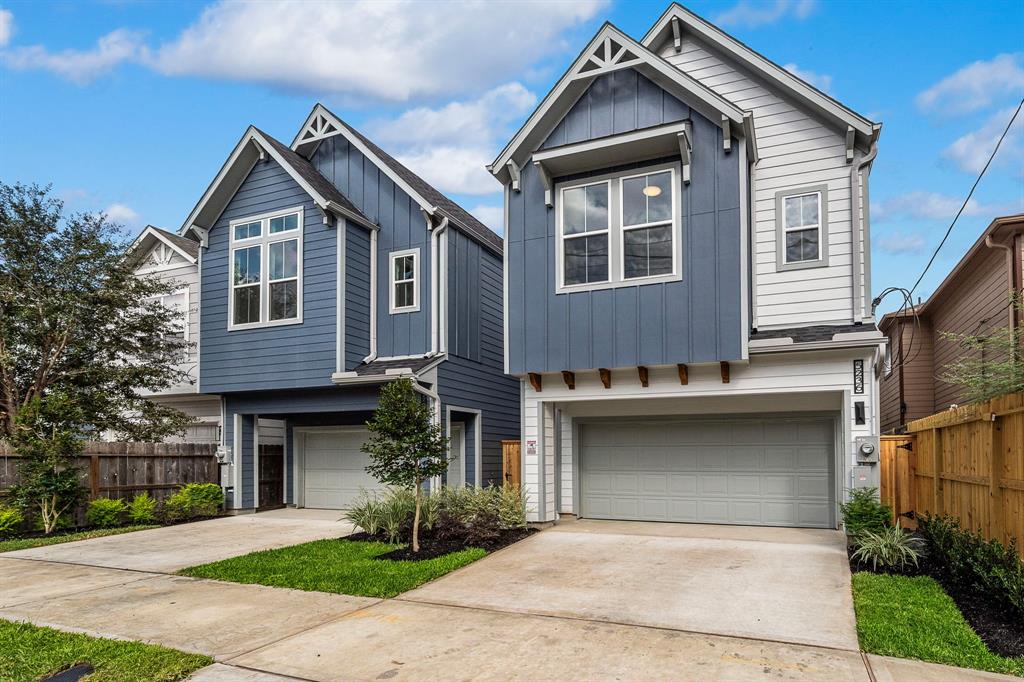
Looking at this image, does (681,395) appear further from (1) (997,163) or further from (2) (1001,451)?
(1) (997,163)

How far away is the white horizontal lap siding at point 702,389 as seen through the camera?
9.84 metres

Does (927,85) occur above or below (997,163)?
above

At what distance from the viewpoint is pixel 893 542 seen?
315 inches

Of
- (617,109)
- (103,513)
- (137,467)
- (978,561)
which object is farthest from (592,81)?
(103,513)

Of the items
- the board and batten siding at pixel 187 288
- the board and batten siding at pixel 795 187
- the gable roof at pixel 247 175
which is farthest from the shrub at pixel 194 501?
the board and batten siding at pixel 795 187

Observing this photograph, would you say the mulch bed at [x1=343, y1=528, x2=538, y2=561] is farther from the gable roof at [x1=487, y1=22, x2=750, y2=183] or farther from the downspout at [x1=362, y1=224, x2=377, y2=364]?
the gable roof at [x1=487, y1=22, x2=750, y2=183]

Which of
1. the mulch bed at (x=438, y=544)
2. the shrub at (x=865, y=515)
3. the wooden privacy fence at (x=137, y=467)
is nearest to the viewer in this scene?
the shrub at (x=865, y=515)

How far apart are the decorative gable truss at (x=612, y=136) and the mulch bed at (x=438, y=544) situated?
526 cm

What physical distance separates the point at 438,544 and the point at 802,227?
23.9 feet

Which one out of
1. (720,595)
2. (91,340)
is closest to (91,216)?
(91,340)

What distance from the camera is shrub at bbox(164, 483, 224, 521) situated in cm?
1333

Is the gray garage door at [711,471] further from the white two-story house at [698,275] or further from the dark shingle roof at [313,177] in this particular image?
the dark shingle roof at [313,177]

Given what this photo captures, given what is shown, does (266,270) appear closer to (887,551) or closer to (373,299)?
(373,299)

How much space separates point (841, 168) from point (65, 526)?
14144 millimetres
